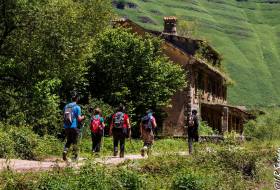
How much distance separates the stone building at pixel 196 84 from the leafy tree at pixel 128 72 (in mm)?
5236

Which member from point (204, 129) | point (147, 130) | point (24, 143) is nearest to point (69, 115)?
point (24, 143)

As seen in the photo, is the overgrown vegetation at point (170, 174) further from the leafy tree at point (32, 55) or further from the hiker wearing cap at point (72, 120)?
the leafy tree at point (32, 55)

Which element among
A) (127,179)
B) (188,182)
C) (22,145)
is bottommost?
(188,182)

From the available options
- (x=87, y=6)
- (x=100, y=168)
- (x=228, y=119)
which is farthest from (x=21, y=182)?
(x=228, y=119)

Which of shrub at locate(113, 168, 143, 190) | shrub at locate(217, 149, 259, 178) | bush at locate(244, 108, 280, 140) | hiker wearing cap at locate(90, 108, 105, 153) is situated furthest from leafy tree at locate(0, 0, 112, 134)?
bush at locate(244, 108, 280, 140)

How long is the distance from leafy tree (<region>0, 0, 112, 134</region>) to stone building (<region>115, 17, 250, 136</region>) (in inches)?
620

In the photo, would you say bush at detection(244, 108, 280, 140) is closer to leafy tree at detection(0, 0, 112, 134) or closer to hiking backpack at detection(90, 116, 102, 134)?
leafy tree at detection(0, 0, 112, 134)

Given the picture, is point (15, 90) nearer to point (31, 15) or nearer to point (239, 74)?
point (31, 15)

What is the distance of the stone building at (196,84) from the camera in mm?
44438

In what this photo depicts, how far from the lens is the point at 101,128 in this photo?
20.5 meters

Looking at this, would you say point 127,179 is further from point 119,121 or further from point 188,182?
point 119,121

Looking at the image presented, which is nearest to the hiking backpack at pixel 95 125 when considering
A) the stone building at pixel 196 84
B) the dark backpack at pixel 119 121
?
the dark backpack at pixel 119 121

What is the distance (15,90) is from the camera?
2738cm

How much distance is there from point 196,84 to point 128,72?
11.2m
